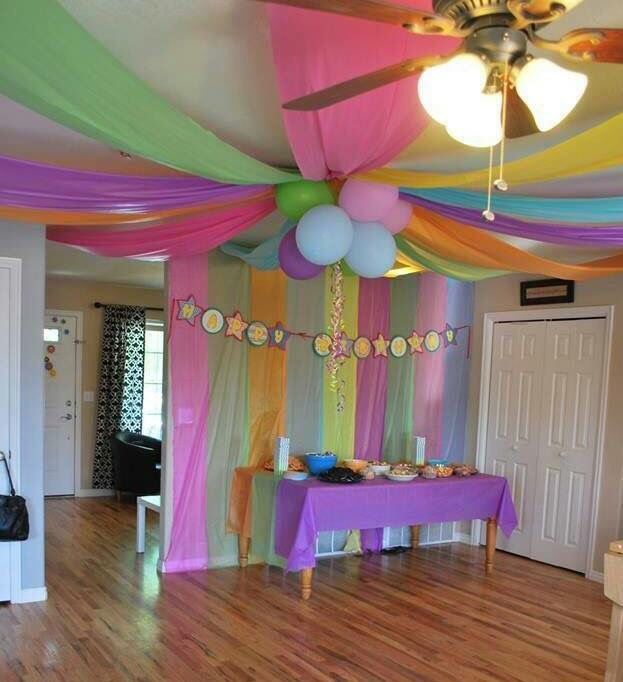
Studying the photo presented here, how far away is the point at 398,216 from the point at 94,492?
5809 millimetres

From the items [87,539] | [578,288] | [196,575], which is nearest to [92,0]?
[196,575]

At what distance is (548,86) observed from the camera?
1.60 m

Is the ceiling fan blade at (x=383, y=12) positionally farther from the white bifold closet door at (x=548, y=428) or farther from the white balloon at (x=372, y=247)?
the white bifold closet door at (x=548, y=428)

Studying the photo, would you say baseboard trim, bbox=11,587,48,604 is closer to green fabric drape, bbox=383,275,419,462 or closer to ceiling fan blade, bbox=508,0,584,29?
green fabric drape, bbox=383,275,419,462

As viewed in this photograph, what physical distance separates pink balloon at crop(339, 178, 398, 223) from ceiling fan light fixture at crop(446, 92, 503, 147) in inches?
47.7

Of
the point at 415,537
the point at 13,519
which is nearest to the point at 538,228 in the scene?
the point at 415,537

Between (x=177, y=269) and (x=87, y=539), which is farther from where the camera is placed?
(x=87, y=539)

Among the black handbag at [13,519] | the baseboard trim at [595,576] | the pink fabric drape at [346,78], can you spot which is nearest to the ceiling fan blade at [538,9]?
the pink fabric drape at [346,78]

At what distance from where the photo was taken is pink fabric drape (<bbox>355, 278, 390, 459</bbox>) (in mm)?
5555

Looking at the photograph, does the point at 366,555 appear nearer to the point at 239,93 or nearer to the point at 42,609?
the point at 42,609

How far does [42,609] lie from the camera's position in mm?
3951

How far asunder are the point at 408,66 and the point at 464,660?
3125mm

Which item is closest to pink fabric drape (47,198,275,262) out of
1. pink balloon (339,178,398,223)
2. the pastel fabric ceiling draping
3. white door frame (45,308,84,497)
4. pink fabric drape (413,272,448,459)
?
pink balloon (339,178,398,223)

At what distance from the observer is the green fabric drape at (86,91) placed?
168 cm
